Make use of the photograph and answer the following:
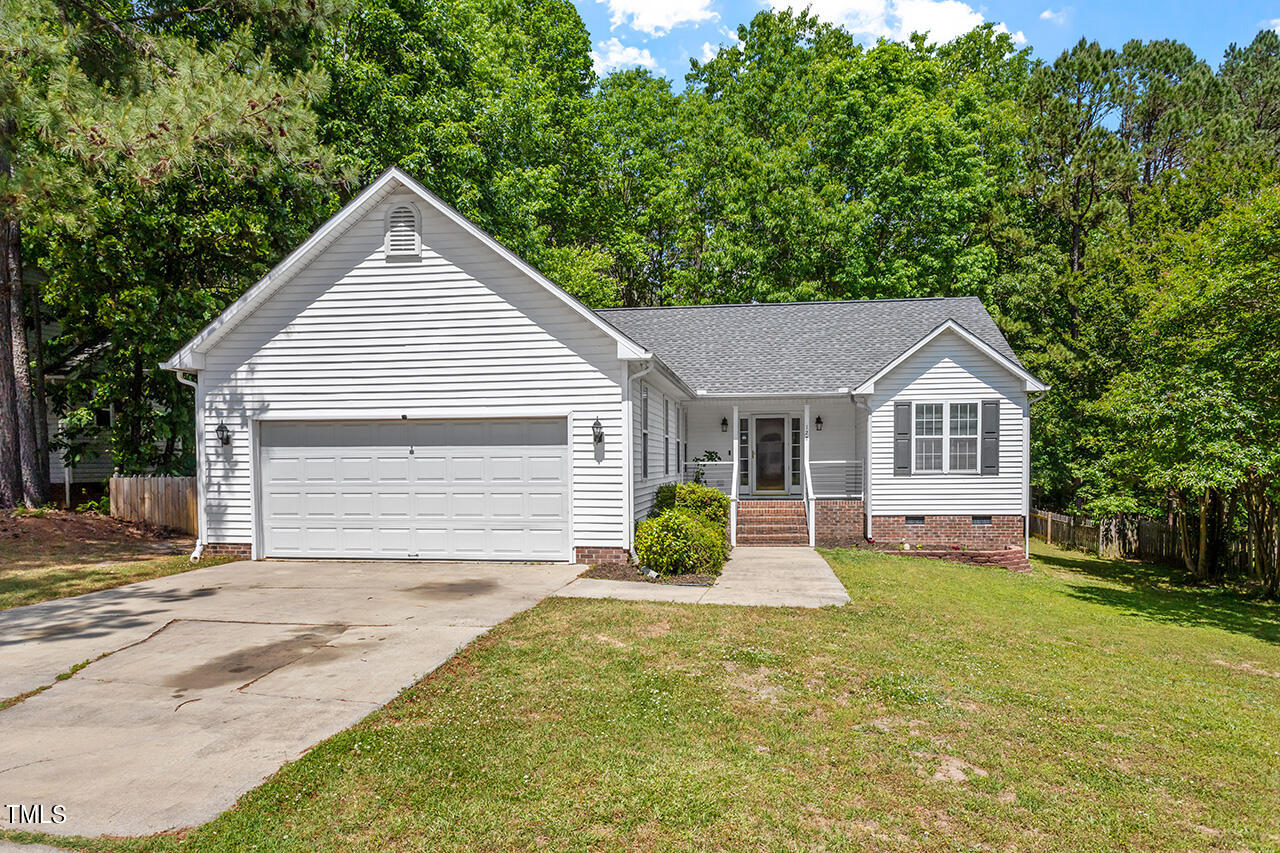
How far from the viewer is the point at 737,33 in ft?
115

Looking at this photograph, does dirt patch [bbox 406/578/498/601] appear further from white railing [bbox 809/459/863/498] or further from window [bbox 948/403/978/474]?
window [bbox 948/403/978/474]

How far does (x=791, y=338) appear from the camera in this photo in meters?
19.9

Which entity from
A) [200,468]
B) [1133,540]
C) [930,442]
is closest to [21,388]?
[200,468]

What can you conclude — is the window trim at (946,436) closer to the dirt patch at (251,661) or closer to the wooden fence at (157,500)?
the dirt patch at (251,661)

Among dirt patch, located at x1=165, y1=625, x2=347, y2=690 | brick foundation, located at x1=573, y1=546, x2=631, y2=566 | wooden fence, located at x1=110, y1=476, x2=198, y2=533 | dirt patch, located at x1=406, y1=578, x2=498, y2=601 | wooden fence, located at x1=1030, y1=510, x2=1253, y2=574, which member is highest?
wooden fence, located at x1=110, y1=476, x2=198, y2=533

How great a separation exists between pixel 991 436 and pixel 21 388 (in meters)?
22.1

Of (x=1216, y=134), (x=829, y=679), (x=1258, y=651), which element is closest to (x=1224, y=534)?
(x=1258, y=651)

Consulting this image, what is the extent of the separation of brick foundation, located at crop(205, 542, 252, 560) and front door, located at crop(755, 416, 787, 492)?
11.5 meters

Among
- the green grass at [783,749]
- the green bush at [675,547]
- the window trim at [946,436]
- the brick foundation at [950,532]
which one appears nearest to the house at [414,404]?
the green bush at [675,547]

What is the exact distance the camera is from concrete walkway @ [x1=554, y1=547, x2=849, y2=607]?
32.1 ft

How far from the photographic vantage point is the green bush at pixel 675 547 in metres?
11.5

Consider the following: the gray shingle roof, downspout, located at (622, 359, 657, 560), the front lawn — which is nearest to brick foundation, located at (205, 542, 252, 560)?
the front lawn

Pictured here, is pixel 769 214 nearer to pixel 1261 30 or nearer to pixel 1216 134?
pixel 1216 134

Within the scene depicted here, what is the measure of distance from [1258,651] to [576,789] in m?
10.1
